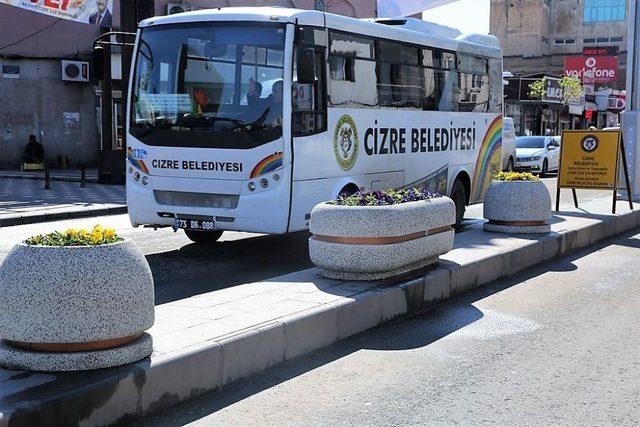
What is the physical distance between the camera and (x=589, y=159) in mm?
14492

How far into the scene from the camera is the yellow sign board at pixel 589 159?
14203 millimetres

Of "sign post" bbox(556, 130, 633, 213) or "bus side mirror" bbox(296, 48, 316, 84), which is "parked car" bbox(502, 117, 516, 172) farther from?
"bus side mirror" bbox(296, 48, 316, 84)

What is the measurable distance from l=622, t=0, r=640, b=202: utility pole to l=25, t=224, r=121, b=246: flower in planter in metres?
15.3

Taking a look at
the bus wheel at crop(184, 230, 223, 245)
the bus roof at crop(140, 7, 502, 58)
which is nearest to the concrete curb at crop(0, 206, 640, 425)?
the bus roof at crop(140, 7, 502, 58)

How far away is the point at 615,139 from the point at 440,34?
12.2ft

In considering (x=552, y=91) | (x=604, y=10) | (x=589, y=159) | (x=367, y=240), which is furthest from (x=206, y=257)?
(x=604, y=10)

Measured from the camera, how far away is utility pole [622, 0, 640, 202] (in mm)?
18031

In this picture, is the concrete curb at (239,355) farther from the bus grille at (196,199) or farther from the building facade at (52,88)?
the building facade at (52,88)

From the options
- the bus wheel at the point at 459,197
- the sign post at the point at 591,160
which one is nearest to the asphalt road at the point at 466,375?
the bus wheel at the point at 459,197

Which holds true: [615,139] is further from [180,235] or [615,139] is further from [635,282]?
[180,235]

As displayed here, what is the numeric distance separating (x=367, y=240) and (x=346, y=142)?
3.55 metres

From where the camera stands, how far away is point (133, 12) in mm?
19797

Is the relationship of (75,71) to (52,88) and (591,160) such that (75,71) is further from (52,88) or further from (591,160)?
(591,160)

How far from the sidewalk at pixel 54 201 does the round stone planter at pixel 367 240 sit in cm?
862
